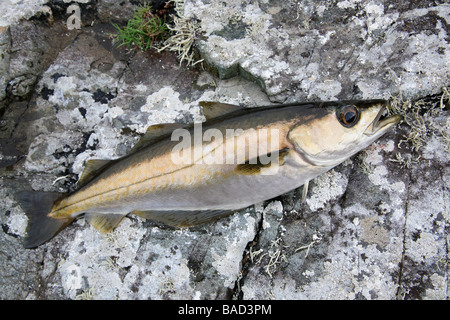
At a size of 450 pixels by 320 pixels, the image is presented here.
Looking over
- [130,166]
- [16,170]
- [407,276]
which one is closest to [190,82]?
[130,166]

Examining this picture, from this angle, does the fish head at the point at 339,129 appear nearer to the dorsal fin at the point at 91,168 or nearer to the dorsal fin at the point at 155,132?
the dorsal fin at the point at 155,132

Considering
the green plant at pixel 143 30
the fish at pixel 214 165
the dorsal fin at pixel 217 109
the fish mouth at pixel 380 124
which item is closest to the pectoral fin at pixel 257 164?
the fish at pixel 214 165

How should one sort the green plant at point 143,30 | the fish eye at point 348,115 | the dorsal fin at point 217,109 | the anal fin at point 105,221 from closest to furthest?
the fish eye at point 348,115 < the dorsal fin at point 217,109 < the anal fin at point 105,221 < the green plant at point 143,30

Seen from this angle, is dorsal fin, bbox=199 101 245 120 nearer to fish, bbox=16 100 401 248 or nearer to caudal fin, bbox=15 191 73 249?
fish, bbox=16 100 401 248

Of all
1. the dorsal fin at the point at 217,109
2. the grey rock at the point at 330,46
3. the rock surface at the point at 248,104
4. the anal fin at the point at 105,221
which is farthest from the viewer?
the grey rock at the point at 330,46

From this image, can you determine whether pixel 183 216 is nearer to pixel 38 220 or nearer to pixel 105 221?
pixel 105 221

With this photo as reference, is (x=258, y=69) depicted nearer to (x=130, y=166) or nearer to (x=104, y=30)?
(x=130, y=166)

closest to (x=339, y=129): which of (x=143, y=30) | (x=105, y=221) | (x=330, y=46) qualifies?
(x=330, y=46)
